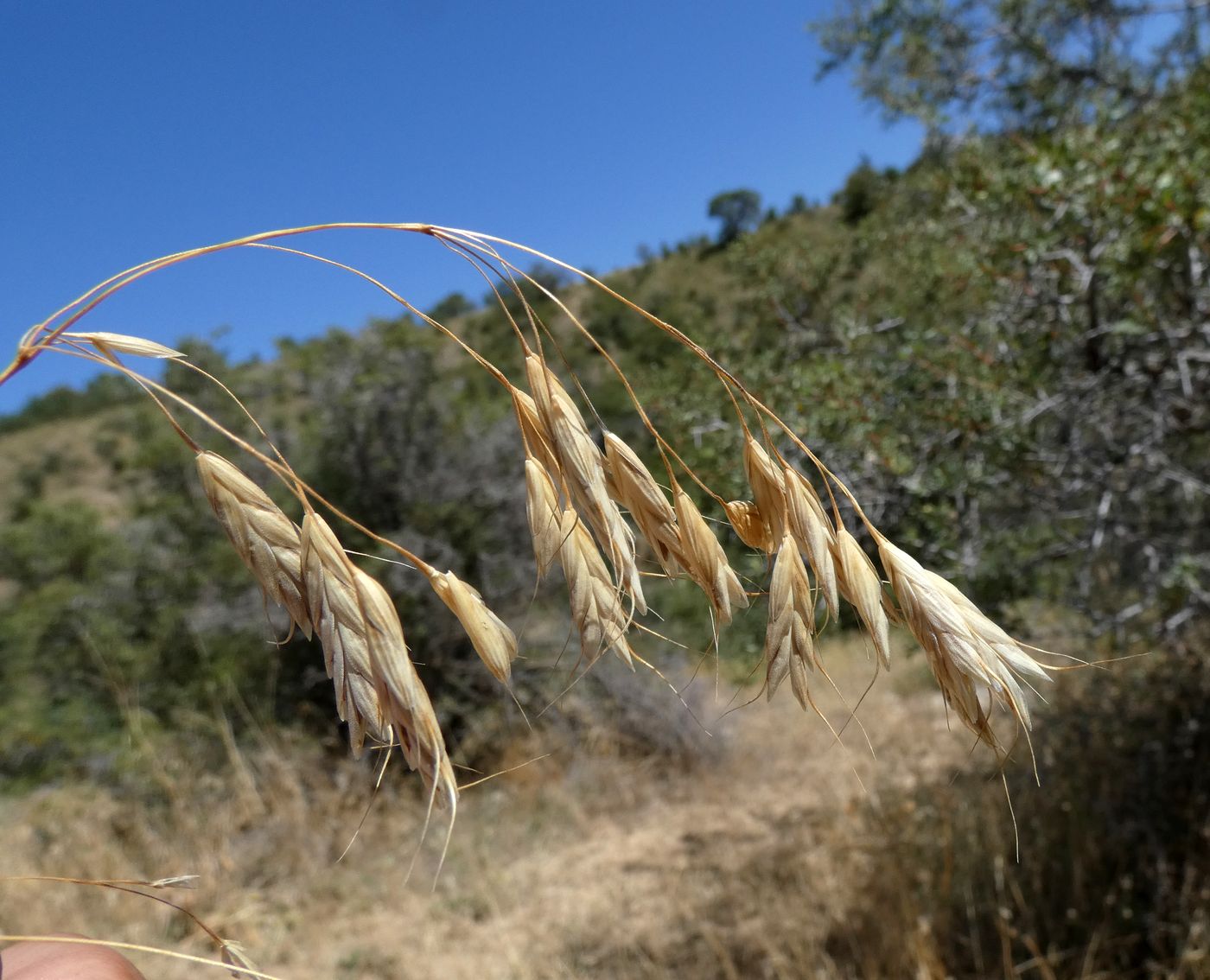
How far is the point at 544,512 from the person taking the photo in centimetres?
78

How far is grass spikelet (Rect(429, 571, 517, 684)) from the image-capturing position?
711 millimetres

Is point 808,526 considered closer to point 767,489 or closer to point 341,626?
point 767,489

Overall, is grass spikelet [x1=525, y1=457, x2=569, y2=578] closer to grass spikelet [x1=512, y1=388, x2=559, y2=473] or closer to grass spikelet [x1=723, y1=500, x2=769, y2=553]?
grass spikelet [x1=512, y1=388, x2=559, y2=473]

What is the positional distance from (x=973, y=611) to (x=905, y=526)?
2120 millimetres

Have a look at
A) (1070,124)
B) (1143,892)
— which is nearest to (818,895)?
(1143,892)

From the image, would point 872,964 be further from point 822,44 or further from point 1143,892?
point 822,44

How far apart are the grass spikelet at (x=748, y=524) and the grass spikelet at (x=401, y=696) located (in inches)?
13.8

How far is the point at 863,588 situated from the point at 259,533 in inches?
21.9

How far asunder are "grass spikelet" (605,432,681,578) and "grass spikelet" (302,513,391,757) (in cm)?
27

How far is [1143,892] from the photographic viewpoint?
295 cm

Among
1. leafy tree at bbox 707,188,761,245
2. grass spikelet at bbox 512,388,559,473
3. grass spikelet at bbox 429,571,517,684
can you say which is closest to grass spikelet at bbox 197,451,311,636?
grass spikelet at bbox 429,571,517,684

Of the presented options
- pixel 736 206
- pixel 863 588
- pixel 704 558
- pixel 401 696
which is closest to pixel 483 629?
pixel 401 696

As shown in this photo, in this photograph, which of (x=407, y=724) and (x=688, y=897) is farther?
(x=688, y=897)

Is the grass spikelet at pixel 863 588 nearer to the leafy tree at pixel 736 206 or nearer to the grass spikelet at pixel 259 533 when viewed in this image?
the grass spikelet at pixel 259 533
